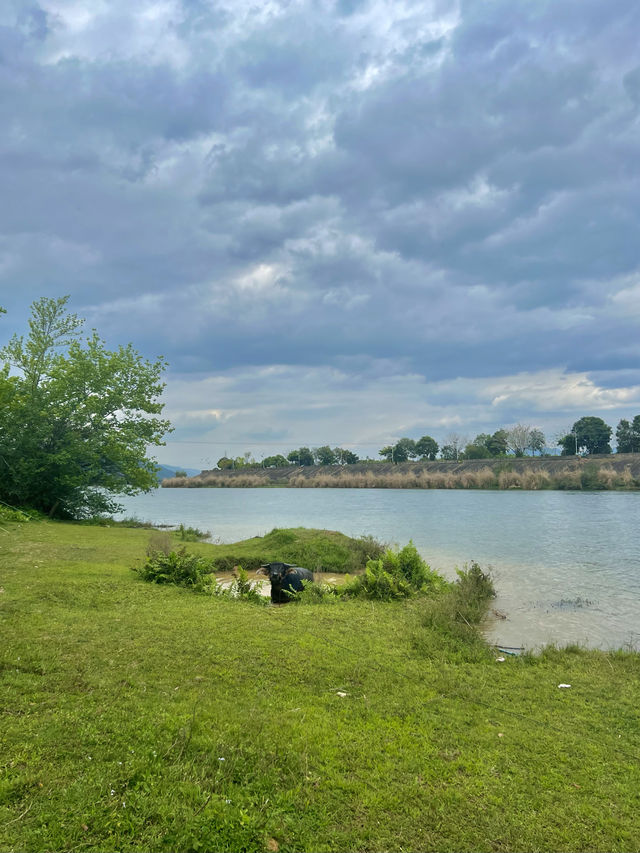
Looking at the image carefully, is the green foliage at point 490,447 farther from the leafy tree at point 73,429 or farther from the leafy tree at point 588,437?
the leafy tree at point 73,429

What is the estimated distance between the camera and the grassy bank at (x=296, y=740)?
10.0 feet

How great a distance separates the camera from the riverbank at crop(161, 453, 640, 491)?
199 ft

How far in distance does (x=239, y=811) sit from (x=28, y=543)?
11478 mm

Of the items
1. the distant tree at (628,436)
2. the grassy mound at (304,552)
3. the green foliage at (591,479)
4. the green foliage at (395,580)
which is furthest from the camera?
the distant tree at (628,436)

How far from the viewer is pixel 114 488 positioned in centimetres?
2452

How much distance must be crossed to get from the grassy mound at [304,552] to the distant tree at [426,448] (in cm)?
9064

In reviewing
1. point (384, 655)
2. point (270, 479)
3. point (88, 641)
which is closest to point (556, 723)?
point (384, 655)

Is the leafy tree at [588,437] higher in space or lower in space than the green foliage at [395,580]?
higher

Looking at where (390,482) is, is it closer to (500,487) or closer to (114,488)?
(500,487)

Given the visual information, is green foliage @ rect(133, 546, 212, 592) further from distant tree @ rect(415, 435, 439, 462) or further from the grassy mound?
distant tree @ rect(415, 435, 439, 462)

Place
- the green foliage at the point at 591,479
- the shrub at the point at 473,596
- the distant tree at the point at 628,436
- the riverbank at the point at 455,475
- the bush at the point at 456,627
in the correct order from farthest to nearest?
the distant tree at the point at 628,436 < the riverbank at the point at 455,475 < the green foliage at the point at 591,479 < the shrub at the point at 473,596 < the bush at the point at 456,627

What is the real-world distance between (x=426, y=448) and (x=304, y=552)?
93.9 m

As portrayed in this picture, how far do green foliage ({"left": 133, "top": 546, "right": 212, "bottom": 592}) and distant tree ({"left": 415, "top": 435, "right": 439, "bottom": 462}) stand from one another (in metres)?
97.6

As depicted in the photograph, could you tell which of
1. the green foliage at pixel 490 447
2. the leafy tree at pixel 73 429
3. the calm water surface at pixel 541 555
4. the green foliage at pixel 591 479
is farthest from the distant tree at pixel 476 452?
the leafy tree at pixel 73 429
